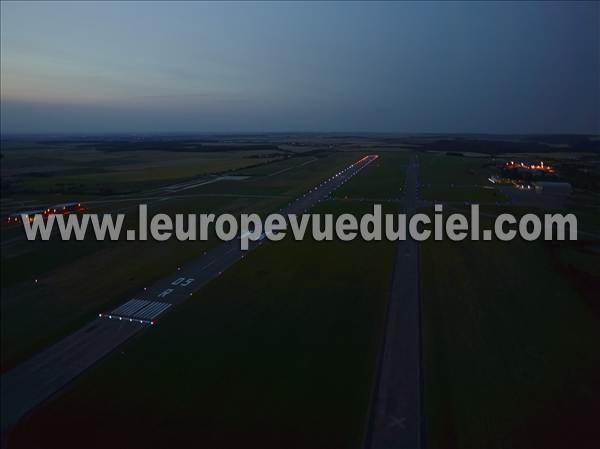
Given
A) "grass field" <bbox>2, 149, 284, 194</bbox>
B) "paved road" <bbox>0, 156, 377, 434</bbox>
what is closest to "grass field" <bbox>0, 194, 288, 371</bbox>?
"paved road" <bbox>0, 156, 377, 434</bbox>

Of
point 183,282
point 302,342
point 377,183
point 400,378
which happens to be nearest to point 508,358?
point 400,378

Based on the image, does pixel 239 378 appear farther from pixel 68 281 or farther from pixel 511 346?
pixel 68 281

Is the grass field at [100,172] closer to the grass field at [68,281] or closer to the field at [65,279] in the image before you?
the field at [65,279]

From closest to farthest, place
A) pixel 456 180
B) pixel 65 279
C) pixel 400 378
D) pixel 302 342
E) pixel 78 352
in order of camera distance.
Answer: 1. pixel 400 378
2. pixel 78 352
3. pixel 302 342
4. pixel 65 279
5. pixel 456 180

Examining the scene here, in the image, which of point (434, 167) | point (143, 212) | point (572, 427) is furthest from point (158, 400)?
point (434, 167)

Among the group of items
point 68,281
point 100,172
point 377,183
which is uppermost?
point 100,172

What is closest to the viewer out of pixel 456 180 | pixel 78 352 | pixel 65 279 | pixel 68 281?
pixel 78 352

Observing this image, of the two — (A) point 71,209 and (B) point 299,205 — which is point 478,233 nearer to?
(B) point 299,205
